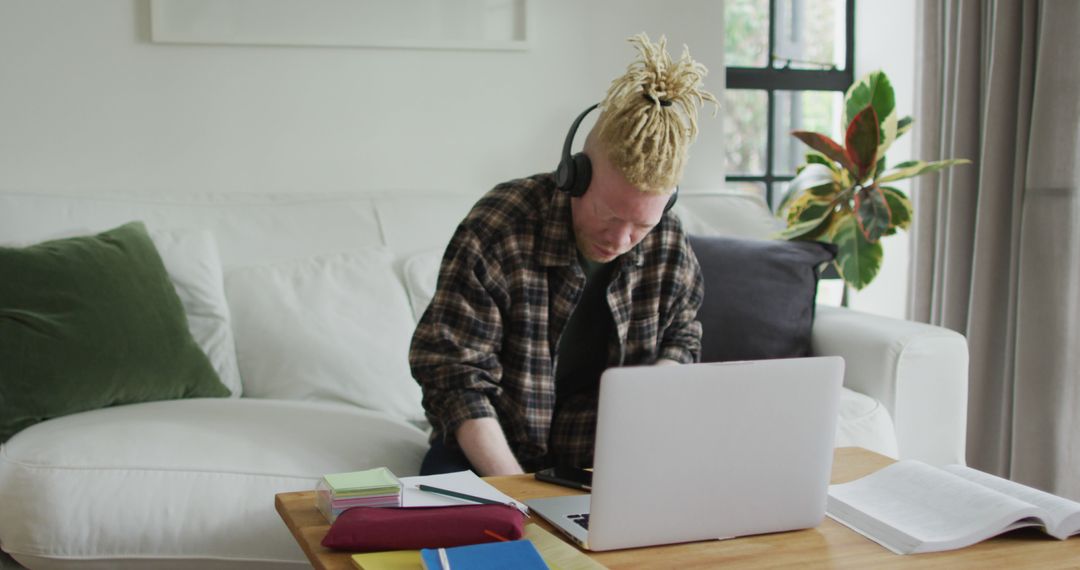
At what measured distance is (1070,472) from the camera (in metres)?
2.61

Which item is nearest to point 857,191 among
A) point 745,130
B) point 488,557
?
point 745,130

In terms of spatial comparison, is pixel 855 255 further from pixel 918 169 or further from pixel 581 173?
pixel 581 173

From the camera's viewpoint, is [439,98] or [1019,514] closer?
[1019,514]

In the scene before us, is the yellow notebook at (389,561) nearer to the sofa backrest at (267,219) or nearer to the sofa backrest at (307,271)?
the sofa backrest at (307,271)

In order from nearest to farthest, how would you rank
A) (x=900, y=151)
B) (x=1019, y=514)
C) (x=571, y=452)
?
(x=1019, y=514)
(x=571, y=452)
(x=900, y=151)

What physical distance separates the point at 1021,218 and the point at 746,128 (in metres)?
1.08

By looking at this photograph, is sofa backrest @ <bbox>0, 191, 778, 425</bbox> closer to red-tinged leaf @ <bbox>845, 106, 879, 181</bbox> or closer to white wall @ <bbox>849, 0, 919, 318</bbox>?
red-tinged leaf @ <bbox>845, 106, 879, 181</bbox>

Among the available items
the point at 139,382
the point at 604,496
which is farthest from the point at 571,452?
the point at 139,382

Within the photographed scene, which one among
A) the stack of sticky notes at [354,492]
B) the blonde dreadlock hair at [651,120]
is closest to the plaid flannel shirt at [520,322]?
the blonde dreadlock hair at [651,120]

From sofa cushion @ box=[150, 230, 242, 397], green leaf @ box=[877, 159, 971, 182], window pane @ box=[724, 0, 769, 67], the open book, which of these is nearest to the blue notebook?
the open book

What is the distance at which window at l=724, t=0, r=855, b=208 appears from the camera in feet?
11.6

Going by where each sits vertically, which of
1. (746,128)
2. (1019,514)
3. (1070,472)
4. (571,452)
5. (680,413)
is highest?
(746,128)

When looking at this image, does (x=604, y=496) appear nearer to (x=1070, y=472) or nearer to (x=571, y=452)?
(x=571, y=452)

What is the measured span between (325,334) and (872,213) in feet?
4.53
